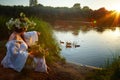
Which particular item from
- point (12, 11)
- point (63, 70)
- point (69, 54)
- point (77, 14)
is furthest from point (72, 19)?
point (63, 70)

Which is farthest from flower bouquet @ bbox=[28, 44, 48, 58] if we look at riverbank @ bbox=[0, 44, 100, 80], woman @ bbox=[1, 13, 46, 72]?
riverbank @ bbox=[0, 44, 100, 80]

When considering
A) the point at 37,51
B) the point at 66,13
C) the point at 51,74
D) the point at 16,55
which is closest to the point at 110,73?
the point at 51,74

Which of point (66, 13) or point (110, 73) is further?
point (66, 13)

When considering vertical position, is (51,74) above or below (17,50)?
below

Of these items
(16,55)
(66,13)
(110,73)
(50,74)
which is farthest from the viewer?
(66,13)

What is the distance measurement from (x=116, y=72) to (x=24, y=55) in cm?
258

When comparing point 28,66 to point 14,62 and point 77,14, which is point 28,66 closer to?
point 14,62

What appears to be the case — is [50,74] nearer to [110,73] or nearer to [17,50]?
[17,50]

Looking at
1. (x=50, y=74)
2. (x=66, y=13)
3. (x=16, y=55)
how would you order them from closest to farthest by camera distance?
(x=16, y=55) < (x=50, y=74) < (x=66, y=13)

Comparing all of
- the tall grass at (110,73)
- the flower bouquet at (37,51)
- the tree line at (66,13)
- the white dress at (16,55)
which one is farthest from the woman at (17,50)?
the tree line at (66,13)

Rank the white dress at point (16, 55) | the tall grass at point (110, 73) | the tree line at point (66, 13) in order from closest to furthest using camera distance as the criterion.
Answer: the tall grass at point (110, 73), the white dress at point (16, 55), the tree line at point (66, 13)

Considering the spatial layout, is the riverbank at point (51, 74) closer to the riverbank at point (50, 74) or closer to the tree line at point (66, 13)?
the riverbank at point (50, 74)

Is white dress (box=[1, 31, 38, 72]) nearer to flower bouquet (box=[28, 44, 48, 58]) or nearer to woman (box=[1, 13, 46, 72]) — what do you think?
woman (box=[1, 13, 46, 72])

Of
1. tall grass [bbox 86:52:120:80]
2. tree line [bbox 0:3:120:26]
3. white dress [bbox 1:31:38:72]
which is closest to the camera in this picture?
tall grass [bbox 86:52:120:80]
